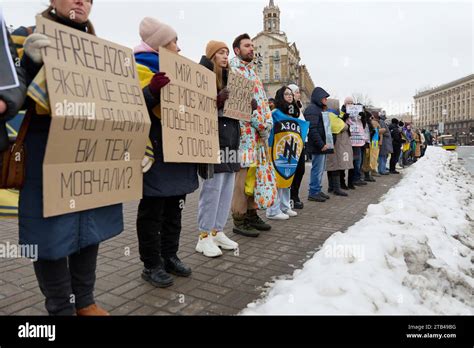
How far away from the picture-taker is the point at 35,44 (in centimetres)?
184

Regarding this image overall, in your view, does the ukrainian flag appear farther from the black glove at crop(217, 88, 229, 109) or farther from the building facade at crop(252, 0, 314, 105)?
the building facade at crop(252, 0, 314, 105)

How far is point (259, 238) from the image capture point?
15.0 feet

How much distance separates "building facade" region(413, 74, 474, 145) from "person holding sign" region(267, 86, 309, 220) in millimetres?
105293

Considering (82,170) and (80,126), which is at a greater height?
(80,126)

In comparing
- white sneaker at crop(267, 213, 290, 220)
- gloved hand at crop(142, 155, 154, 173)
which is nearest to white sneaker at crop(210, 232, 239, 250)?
gloved hand at crop(142, 155, 154, 173)

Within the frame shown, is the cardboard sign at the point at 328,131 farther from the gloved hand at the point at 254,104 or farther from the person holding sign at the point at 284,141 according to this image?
the gloved hand at the point at 254,104

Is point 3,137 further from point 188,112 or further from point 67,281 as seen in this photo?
point 188,112

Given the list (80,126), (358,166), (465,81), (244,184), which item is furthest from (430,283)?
(465,81)

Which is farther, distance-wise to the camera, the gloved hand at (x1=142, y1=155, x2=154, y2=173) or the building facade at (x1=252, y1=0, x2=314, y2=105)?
the building facade at (x1=252, y1=0, x2=314, y2=105)

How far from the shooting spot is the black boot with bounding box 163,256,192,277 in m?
3.22

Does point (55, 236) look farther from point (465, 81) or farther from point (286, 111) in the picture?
point (465, 81)

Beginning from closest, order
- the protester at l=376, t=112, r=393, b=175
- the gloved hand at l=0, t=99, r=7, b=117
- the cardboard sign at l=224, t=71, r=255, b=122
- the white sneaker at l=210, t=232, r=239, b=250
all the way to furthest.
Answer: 1. the gloved hand at l=0, t=99, r=7, b=117
2. the cardboard sign at l=224, t=71, r=255, b=122
3. the white sneaker at l=210, t=232, r=239, b=250
4. the protester at l=376, t=112, r=393, b=175

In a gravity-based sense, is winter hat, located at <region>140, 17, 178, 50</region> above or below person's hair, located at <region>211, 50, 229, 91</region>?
above
